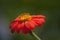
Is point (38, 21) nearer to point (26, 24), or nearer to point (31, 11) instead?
point (26, 24)

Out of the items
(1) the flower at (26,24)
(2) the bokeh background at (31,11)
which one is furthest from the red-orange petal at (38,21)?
(2) the bokeh background at (31,11)

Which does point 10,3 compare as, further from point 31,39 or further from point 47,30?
point 31,39

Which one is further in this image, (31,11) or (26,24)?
(31,11)

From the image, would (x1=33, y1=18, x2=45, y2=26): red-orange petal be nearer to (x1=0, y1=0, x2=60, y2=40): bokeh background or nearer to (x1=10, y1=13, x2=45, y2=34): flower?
(x1=10, y1=13, x2=45, y2=34): flower

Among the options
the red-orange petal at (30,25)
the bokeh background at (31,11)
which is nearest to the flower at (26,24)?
the red-orange petal at (30,25)

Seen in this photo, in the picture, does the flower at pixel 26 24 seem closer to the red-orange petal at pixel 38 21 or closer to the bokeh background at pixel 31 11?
the red-orange petal at pixel 38 21

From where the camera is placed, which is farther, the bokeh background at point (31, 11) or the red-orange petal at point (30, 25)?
the bokeh background at point (31, 11)

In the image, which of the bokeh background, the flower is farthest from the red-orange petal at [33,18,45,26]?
the bokeh background

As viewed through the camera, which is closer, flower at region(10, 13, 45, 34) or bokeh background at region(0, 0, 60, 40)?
flower at region(10, 13, 45, 34)

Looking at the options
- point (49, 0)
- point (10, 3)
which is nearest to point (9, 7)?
point (10, 3)

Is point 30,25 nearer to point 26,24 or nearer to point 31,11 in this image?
point 26,24

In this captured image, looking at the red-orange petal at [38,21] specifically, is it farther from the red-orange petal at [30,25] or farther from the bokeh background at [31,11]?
the bokeh background at [31,11]

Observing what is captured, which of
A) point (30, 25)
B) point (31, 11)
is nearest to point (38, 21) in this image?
point (30, 25)
